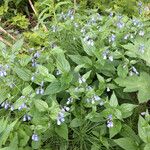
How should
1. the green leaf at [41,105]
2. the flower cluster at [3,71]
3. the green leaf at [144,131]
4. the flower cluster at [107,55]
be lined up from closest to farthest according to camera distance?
1. the green leaf at [144,131]
2. the green leaf at [41,105]
3. the flower cluster at [3,71]
4. the flower cluster at [107,55]

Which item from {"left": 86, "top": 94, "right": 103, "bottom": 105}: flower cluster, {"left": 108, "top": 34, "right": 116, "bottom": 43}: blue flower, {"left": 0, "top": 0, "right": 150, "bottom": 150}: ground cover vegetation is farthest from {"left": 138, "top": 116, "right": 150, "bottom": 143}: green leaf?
{"left": 108, "top": 34, "right": 116, "bottom": 43}: blue flower

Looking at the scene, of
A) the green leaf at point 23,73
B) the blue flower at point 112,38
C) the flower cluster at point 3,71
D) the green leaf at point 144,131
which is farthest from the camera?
the blue flower at point 112,38

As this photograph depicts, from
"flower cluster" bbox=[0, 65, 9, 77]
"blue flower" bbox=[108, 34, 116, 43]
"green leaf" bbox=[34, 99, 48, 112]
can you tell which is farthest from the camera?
"blue flower" bbox=[108, 34, 116, 43]

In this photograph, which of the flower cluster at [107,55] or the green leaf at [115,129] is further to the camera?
the flower cluster at [107,55]

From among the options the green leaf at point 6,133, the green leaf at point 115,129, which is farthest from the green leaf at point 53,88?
the green leaf at point 115,129

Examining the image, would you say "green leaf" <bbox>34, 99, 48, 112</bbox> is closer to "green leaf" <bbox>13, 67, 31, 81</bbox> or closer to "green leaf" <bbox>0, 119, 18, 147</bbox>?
"green leaf" <bbox>0, 119, 18, 147</bbox>

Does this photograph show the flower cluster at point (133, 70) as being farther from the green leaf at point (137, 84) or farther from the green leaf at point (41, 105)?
the green leaf at point (41, 105)

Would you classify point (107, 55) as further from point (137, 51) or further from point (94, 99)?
point (94, 99)

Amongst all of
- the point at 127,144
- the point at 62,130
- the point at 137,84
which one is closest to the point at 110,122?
the point at 127,144
